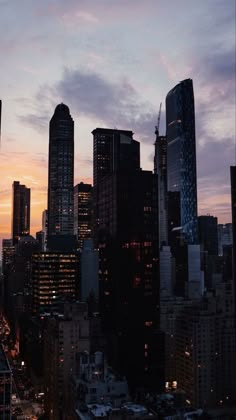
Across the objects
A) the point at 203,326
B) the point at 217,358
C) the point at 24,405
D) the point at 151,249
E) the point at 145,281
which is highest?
the point at 151,249

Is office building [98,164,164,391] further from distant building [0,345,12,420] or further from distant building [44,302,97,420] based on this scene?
distant building [0,345,12,420]

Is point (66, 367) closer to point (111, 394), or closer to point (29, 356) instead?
point (111, 394)

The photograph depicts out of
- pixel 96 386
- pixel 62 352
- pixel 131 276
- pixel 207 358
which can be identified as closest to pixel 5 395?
pixel 96 386

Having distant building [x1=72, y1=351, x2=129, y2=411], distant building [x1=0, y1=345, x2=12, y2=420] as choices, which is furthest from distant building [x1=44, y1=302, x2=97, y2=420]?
distant building [x1=0, y1=345, x2=12, y2=420]

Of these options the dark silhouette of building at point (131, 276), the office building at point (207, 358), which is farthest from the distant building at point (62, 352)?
the office building at point (207, 358)

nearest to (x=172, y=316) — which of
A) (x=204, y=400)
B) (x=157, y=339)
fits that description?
(x=157, y=339)

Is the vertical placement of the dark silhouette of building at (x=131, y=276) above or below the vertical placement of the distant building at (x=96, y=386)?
above

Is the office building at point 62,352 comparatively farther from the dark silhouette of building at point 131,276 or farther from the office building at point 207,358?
the office building at point 207,358

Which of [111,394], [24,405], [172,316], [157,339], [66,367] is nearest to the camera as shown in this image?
[111,394]
